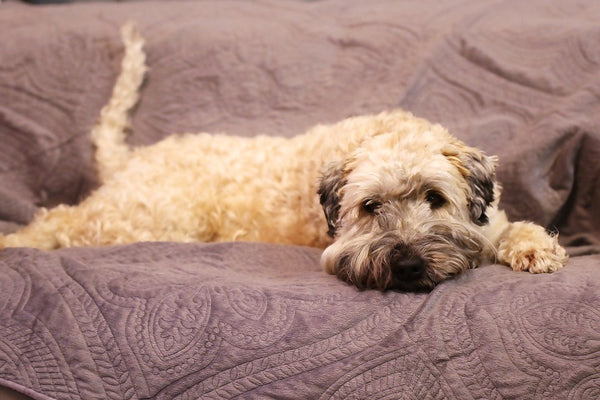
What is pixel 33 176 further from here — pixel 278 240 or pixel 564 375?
pixel 564 375

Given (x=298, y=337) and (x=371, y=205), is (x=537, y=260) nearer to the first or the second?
(x=371, y=205)

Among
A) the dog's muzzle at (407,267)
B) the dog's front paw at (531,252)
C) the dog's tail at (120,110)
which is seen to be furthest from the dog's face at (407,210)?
the dog's tail at (120,110)

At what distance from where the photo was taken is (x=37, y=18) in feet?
12.2

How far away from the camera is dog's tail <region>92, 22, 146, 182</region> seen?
3.31 meters

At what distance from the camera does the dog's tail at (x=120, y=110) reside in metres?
3.31

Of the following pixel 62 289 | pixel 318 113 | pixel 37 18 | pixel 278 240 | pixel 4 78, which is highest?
pixel 37 18

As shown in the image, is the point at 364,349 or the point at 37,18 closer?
the point at 364,349

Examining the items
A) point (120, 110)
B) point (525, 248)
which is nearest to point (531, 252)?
point (525, 248)

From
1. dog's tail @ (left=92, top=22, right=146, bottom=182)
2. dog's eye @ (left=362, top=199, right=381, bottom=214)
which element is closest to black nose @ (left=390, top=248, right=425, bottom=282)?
dog's eye @ (left=362, top=199, right=381, bottom=214)

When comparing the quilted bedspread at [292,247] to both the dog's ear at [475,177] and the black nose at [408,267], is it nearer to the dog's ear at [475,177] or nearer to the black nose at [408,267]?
the black nose at [408,267]

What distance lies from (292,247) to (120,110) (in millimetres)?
1378

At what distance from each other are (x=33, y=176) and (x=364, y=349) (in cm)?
236

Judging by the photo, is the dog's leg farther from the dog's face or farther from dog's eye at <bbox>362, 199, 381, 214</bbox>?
dog's eye at <bbox>362, 199, 381, 214</bbox>

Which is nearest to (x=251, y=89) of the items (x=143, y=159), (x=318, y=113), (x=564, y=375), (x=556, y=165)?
(x=318, y=113)
